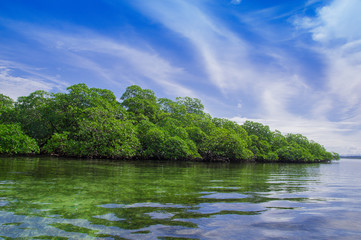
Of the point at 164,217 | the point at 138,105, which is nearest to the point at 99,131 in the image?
the point at 138,105

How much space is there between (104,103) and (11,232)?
35.6 metres

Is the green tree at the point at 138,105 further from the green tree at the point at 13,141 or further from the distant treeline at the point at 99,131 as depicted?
the green tree at the point at 13,141

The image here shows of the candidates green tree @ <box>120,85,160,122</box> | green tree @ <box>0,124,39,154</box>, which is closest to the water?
green tree @ <box>0,124,39,154</box>

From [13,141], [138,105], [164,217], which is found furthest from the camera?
[138,105]

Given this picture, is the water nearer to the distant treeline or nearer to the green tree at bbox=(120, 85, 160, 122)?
the distant treeline

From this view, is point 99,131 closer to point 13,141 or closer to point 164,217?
point 13,141

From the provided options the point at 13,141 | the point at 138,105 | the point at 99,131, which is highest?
the point at 138,105

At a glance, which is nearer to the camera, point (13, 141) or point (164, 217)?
point (164, 217)

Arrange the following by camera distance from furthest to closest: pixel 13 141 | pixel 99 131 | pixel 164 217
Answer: pixel 99 131, pixel 13 141, pixel 164 217

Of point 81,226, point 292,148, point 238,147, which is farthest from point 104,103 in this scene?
point 292,148

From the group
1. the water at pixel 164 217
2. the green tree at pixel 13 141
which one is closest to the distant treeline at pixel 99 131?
the green tree at pixel 13 141

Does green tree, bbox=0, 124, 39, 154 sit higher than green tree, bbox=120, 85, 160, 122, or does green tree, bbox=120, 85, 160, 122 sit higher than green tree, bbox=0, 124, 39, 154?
green tree, bbox=120, 85, 160, 122

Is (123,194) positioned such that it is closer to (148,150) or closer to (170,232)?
(170,232)

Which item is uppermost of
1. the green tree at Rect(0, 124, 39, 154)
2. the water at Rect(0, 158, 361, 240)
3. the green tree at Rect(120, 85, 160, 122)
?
the green tree at Rect(120, 85, 160, 122)
